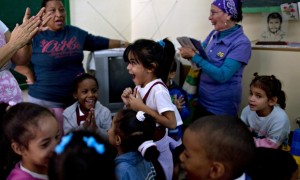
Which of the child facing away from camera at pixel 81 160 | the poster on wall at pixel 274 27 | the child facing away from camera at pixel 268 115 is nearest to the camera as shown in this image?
the child facing away from camera at pixel 81 160

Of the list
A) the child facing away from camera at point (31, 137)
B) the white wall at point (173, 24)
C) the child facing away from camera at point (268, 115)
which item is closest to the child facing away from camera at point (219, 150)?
the child facing away from camera at point (31, 137)

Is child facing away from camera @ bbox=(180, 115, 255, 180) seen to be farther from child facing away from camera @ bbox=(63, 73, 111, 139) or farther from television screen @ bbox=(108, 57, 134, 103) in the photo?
television screen @ bbox=(108, 57, 134, 103)

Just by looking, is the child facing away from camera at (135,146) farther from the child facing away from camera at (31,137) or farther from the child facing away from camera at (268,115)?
the child facing away from camera at (268,115)

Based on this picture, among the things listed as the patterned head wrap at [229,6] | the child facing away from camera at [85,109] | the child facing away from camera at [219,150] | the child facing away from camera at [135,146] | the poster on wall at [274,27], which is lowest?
the child facing away from camera at [85,109]

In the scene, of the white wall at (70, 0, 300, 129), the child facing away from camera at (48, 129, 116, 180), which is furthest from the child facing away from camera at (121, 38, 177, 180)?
the white wall at (70, 0, 300, 129)

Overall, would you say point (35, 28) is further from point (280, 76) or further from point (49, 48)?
point (280, 76)

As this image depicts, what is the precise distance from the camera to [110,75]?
3072 mm

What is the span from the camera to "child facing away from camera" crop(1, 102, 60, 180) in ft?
3.83

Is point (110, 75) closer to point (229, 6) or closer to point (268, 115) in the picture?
point (229, 6)

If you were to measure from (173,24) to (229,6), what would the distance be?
1598mm

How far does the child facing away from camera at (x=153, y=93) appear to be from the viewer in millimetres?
1631

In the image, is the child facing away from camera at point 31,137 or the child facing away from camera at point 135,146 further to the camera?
the child facing away from camera at point 135,146

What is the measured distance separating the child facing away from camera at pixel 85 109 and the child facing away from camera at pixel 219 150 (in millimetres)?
1225

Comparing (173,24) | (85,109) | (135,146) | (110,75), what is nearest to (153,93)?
(135,146)
